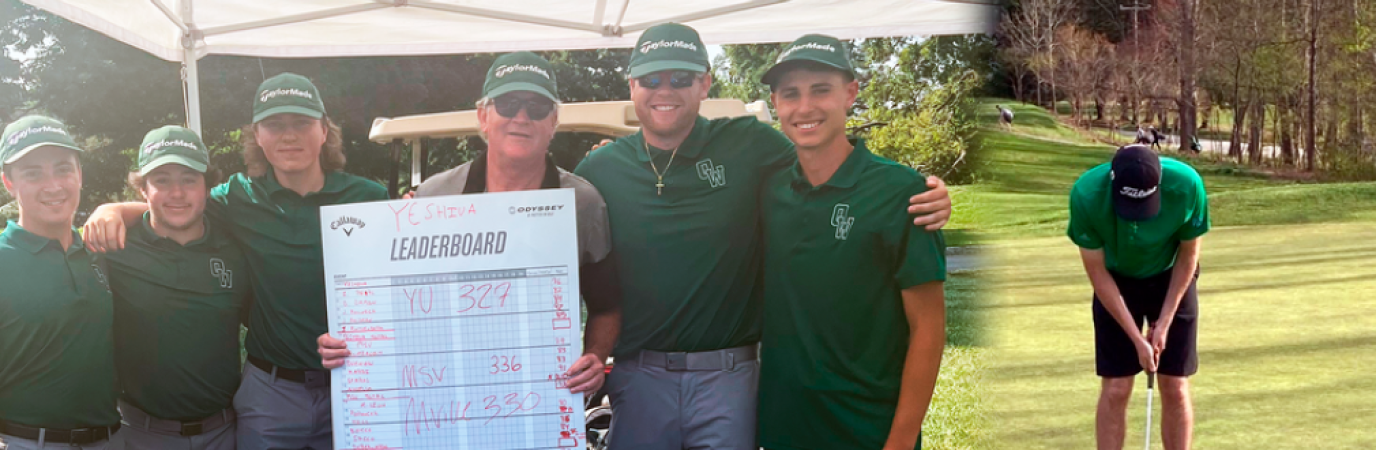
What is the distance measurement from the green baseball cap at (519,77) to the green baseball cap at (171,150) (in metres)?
0.86

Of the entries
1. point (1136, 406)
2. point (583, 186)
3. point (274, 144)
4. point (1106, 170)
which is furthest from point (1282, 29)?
point (274, 144)

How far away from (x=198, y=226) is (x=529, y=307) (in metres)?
1.02

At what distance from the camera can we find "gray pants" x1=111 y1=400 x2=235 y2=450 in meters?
3.05

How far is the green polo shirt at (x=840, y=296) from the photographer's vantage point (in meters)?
2.54

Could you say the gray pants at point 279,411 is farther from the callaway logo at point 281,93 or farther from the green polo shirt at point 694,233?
the green polo shirt at point 694,233

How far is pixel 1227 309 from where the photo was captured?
8.78m

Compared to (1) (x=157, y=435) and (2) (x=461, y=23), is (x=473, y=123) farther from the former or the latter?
(1) (x=157, y=435)

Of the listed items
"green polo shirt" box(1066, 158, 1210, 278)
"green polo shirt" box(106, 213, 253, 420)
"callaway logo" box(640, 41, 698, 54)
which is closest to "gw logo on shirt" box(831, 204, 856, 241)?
"callaway logo" box(640, 41, 698, 54)

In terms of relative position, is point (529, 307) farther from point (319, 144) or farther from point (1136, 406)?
point (1136, 406)

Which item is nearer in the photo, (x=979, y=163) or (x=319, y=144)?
(x=319, y=144)

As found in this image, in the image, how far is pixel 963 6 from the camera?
12.5 feet

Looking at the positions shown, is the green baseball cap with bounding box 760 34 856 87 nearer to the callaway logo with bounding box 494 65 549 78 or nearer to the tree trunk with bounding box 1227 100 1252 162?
the callaway logo with bounding box 494 65 549 78

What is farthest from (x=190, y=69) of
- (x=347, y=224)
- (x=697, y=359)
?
(x=697, y=359)

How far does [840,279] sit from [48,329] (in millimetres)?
2095
